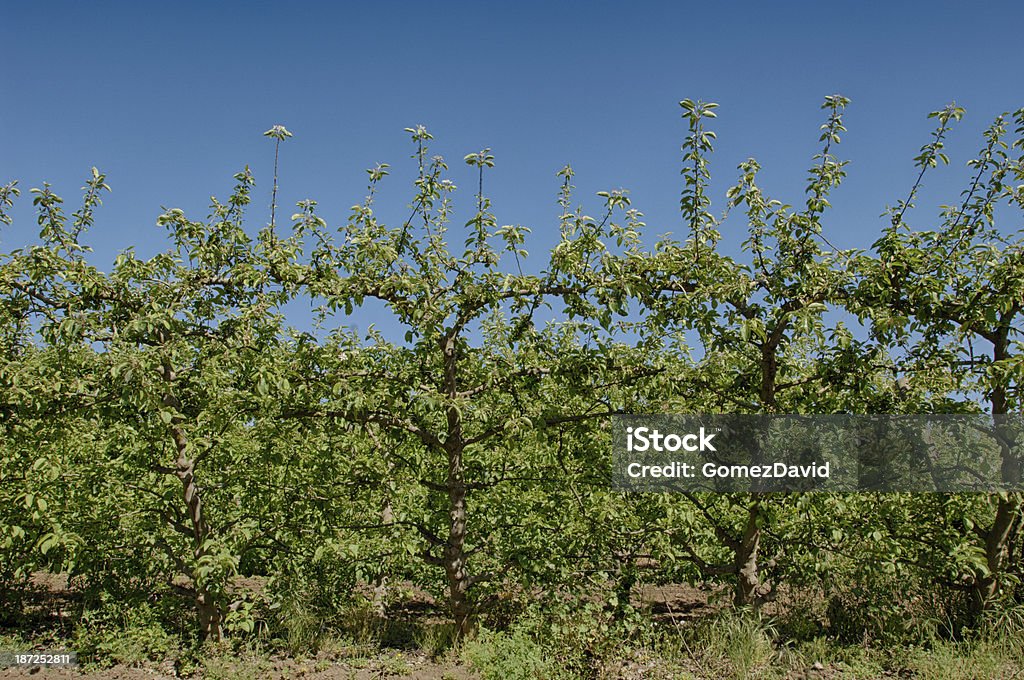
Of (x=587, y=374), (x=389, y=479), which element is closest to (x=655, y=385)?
(x=587, y=374)

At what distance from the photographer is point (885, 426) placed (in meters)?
6.18

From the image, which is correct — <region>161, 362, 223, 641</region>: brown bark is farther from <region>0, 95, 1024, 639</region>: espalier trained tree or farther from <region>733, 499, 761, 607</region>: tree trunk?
<region>733, 499, 761, 607</region>: tree trunk

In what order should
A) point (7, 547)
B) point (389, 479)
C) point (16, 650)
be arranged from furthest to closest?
point (7, 547) → point (16, 650) → point (389, 479)

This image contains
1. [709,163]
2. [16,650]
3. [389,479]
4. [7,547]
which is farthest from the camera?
[7,547]

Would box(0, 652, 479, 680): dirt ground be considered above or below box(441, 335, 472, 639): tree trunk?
below

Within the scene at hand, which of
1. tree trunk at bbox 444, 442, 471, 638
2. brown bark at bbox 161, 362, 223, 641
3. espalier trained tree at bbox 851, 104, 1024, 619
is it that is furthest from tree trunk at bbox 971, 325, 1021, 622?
brown bark at bbox 161, 362, 223, 641

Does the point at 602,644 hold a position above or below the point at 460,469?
below

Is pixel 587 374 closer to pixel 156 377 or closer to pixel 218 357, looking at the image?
pixel 218 357

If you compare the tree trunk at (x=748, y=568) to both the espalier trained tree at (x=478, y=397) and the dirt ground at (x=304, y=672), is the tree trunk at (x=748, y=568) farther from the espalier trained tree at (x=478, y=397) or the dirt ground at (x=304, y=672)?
the dirt ground at (x=304, y=672)

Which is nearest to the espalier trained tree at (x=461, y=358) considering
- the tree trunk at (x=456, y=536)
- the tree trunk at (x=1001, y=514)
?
the tree trunk at (x=456, y=536)

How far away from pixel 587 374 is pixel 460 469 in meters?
1.42

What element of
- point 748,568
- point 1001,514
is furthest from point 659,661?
point 1001,514

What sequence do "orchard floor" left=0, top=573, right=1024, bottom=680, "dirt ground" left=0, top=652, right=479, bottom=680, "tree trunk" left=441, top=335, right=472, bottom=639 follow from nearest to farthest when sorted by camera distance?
"orchard floor" left=0, top=573, right=1024, bottom=680 < "dirt ground" left=0, top=652, right=479, bottom=680 < "tree trunk" left=441, top=335, right=472, bottom=639

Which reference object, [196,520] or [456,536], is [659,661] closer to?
[456,536]
